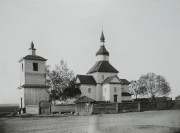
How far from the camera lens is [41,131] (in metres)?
13.2

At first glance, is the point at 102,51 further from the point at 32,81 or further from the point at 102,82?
the point at 32,81

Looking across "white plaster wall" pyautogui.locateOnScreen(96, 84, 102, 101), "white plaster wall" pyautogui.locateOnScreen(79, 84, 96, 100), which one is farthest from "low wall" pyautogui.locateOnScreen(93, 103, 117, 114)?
"white plaster wall" pyautogui.locateOnScreen(96, 84, 102, 101)

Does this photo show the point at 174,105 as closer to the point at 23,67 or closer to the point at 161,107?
the point at 161,107

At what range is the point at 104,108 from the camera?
2645cm

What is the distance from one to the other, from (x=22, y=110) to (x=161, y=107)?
1775 centimetres

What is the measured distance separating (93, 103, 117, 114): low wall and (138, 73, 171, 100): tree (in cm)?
3798

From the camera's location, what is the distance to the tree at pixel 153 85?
63.4 metres

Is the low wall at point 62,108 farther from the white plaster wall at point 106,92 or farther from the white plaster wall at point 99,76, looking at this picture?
the white plaster wall at point 99,76

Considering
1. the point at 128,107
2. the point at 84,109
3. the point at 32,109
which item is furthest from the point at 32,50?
the point at 128,107

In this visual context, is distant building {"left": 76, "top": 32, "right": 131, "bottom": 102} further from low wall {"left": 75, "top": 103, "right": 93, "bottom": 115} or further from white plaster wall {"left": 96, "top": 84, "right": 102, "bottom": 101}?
low wall {"left": 75, "top": 103, "right": 93, "bottom": 115}

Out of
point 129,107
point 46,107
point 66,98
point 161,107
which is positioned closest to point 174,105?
point 161,107

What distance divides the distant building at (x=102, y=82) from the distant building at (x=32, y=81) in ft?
43.3

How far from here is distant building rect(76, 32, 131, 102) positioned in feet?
161

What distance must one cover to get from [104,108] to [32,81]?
574 inches
